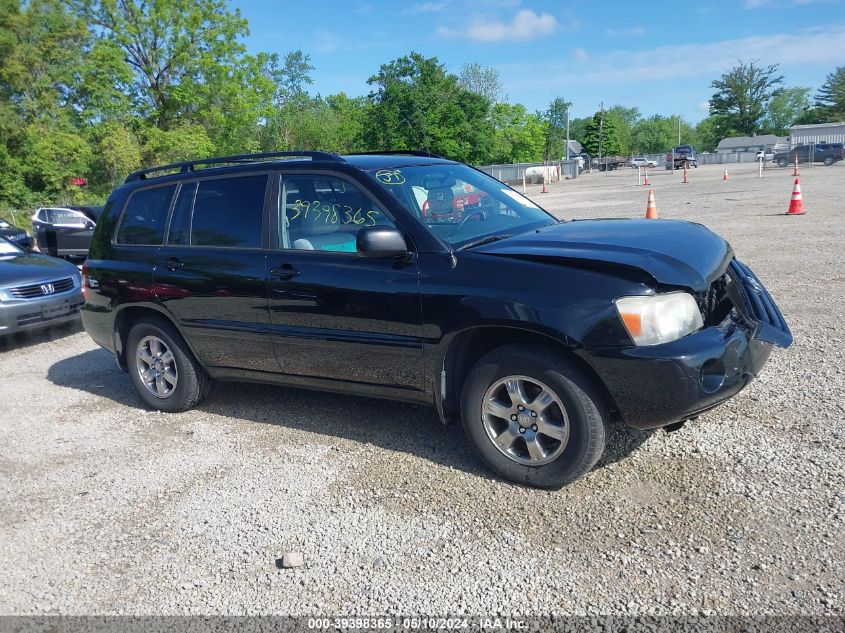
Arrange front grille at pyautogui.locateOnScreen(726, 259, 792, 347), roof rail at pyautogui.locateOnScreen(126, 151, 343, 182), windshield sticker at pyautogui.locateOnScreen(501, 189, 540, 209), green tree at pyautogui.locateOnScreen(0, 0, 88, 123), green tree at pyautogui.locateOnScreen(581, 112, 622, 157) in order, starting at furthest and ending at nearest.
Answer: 1. green tree at pyautogui.locateOnScreen(581, 112, 622, 157)
2. green tree at pyautogui.locateOnScreen(0, 0, 88, 123)
3. windshield sticker at pyautogui.locateOnScreen(501, 189, 540, 209)
4. roof rail at pyautogui.locateOnScreen(126, 151, 343, 182)
5. front grille at pyautogui.locateOnScreen(726, 259, 792, 347)

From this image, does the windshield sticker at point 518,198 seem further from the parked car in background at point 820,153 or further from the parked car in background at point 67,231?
the parked car in background at point 820,153

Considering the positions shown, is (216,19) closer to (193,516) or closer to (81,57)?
(81,57)

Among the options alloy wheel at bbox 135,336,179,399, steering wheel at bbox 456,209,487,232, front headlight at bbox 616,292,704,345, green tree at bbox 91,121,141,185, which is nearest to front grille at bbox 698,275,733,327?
front headlight at bbox 616,292,704,345

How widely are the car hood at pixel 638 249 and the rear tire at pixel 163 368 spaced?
8.81 feet

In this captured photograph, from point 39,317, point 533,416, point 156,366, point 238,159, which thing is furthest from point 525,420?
point 39,317

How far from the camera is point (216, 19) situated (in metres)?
44.4

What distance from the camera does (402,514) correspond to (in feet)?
11.7

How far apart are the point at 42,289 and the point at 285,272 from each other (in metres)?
5.41

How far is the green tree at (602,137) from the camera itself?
4264 inches

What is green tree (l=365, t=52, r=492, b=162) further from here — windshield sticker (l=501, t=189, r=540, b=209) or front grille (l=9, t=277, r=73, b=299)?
windshield sticker (l=501, t=189, r=540, b=209)

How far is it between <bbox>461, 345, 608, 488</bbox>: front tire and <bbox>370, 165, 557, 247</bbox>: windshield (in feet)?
2.81

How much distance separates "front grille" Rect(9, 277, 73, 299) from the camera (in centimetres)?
806

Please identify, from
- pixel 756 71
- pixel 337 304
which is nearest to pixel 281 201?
pixel 337 304

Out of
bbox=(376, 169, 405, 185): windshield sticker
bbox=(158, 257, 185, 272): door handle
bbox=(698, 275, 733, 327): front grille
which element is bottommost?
bbox=(698, 275, 733, 327): front grille
